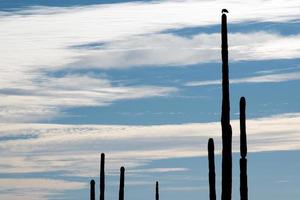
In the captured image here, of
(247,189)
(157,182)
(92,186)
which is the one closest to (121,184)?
(92,186)

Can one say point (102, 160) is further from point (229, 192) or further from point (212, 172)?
point (229, 192)

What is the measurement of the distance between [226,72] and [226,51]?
0.72 m

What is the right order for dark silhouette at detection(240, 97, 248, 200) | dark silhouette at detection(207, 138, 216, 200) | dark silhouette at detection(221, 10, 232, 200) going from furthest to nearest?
dark silhouette at detection(207, 138, 216, 200)
dark silhouette at detection(240, 97, 248, 200)
dark silhouette at detection(221, 10, 232, 200)

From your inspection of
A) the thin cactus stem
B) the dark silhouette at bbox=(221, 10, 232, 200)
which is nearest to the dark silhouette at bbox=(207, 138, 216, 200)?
the thin cactus stem

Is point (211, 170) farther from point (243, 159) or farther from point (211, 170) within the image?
point (243, 159)

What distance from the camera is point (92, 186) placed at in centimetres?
5878

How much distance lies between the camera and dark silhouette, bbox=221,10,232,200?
37.7m

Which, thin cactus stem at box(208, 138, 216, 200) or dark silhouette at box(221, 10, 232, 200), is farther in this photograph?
thin cactus stem at box(208, 138, 216, 200)

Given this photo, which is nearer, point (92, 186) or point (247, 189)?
point (247, 189)

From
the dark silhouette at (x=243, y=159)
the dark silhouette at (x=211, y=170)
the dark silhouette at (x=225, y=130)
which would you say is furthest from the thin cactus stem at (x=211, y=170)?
the dark silhouette at (x=225, y=130)

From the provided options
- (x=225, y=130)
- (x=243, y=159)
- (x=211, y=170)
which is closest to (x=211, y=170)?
(x=211, y=170)

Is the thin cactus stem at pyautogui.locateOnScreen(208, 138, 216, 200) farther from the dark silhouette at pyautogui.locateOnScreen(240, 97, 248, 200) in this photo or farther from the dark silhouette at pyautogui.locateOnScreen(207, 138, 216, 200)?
the dark silhouette at pyautogui.locateOnScreen(240, 97, 248, 200)

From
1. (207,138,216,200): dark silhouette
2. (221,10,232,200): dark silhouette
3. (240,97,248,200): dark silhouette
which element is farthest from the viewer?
(207,138,216,200): dark silhouette

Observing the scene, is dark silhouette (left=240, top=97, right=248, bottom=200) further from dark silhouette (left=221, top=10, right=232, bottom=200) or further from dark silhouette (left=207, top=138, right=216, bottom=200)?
dark silhouette (left=207, top=138, right=216, bottom=200)
